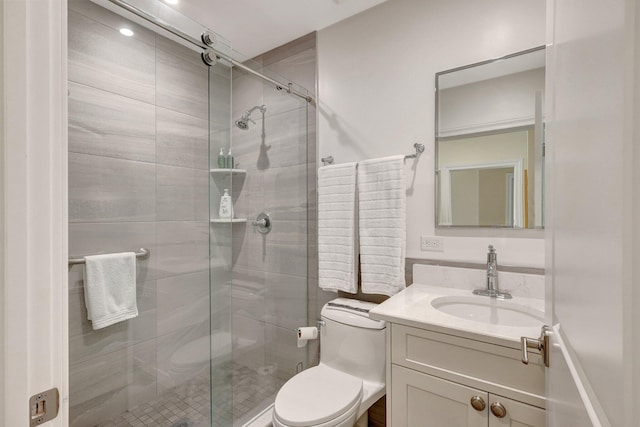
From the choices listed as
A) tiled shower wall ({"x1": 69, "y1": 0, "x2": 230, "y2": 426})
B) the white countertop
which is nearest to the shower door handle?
tiled shower wall ({"x1": 69, "y1": 0, "x2": 230, "y2": 426})

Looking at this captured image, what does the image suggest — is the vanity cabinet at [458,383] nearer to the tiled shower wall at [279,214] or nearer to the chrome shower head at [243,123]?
the tiled shower wall at [279,214]

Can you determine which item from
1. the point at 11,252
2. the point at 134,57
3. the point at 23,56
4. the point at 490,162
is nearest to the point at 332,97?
the point at 490,162

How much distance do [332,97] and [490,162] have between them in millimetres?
1060

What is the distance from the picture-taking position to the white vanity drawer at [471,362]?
0.95 meters

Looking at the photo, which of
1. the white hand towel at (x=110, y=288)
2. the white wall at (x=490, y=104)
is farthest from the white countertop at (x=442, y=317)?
the white hand towel at (x=110, y=288)

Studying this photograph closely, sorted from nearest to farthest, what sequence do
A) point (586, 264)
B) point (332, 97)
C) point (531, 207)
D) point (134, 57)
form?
point (586, 264), point (531, 207), point (134, 57), point (332, 97)

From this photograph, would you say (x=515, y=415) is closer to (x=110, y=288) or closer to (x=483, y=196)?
(x=483, y=196)

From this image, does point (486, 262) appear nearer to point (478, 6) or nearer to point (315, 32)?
point (478, 6)

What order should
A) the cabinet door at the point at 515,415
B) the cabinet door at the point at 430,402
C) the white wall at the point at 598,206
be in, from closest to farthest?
the white wall at the point at 598,206 < the cabinet door at the point at 515,415 < the cabinet door at the point at 430,402

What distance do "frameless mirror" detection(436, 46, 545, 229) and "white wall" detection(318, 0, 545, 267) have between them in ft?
0.20

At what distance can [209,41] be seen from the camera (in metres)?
1.46

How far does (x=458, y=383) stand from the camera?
1.07 metres

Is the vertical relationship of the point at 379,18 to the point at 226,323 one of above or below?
above

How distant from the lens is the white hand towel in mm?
1544
